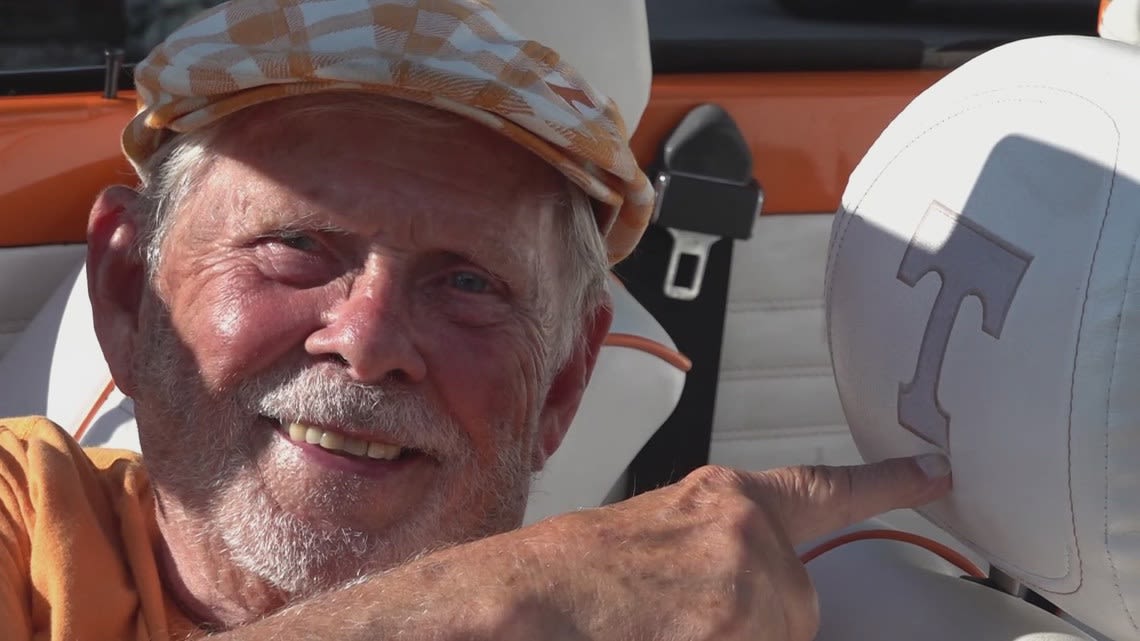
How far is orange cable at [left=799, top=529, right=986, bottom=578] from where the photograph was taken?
1548 millimetres

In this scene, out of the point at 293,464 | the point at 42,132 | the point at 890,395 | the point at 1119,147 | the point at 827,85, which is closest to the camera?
the point at 1119,147

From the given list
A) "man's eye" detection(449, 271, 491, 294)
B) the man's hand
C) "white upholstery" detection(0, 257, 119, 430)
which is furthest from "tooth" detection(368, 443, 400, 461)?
"white upholstery" detection(0, 257, 119, 430)

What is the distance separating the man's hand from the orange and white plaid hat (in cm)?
42

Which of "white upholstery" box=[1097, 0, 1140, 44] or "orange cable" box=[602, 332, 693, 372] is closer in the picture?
"white upholstery" box=[1097, 0, 1140, 44]

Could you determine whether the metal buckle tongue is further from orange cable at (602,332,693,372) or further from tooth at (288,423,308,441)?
tooth at (288,423,308,441)

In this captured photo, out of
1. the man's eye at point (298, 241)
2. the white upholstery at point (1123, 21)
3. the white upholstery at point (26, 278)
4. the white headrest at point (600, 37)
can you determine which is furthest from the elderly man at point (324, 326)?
the white upholstery at point (26, 278)

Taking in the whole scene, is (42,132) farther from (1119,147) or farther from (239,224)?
(1119,147)

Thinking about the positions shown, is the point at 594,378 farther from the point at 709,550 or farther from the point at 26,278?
the point at 26,278

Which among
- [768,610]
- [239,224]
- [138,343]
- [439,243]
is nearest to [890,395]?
[768,610]

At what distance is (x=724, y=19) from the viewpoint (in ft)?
9.17

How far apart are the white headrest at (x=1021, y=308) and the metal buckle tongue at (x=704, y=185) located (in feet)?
3.62

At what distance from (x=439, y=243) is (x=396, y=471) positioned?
241 millimetres

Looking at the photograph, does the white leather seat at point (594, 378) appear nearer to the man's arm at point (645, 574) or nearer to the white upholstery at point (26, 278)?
the white upholstery at point (26, 278)

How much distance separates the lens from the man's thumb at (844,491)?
4.35ft
